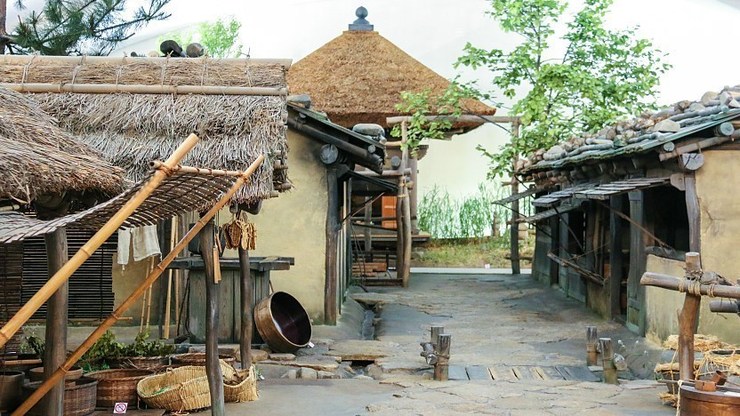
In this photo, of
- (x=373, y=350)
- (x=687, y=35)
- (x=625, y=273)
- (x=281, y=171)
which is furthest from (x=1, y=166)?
(x=687, y=35)

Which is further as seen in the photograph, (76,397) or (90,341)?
(76,397)

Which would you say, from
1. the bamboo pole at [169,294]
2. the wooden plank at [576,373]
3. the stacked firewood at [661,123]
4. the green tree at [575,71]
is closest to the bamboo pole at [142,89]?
the bamboo pole at [169,294]

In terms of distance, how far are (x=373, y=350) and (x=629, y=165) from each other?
4.20 metres

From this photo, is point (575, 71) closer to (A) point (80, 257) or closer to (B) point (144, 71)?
(B) point (144, 71)

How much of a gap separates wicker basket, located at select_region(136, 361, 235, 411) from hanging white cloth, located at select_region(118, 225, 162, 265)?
160 inches

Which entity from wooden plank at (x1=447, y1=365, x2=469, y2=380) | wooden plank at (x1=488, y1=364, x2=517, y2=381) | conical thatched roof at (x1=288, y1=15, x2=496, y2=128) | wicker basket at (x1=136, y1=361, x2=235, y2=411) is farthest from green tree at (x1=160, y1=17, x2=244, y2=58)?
wicker basket at (x1=136, y1=361, x2=235, y2=411)

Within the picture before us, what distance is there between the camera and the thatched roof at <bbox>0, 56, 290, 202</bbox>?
8367mm

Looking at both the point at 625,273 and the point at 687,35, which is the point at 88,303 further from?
the point at 687,35

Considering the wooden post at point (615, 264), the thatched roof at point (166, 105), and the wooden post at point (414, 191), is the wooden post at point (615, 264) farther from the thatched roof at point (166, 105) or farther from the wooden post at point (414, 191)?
the wooden post at point (414, 191)

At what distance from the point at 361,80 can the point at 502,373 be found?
1375 centimetres

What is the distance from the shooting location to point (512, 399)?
30.8 ft

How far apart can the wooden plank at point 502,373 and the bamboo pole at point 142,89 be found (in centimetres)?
412

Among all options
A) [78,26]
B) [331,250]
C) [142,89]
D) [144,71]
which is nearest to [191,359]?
[142,89]

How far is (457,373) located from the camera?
36.1 feet
